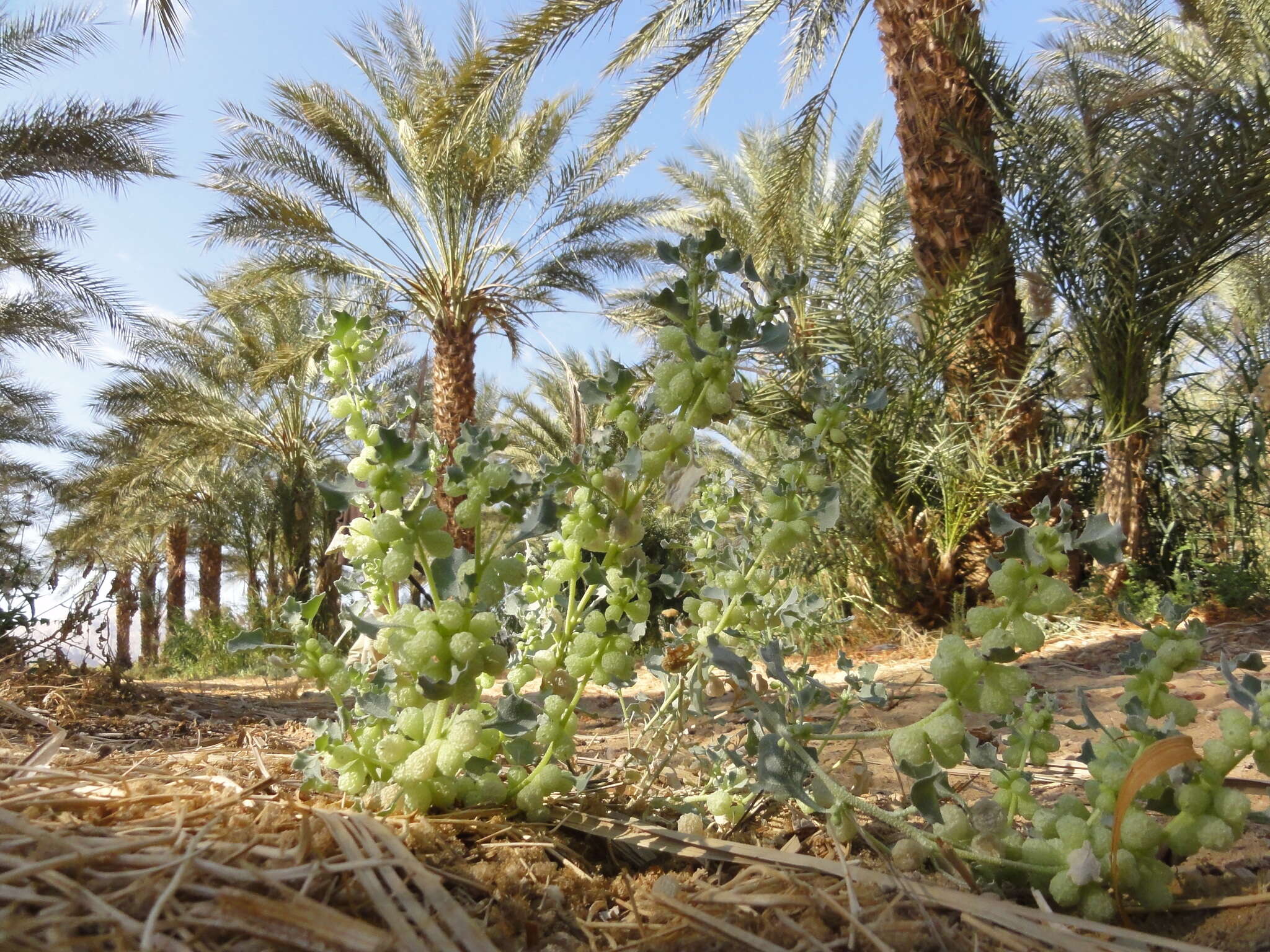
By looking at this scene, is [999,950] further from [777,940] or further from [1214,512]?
[1214,512]

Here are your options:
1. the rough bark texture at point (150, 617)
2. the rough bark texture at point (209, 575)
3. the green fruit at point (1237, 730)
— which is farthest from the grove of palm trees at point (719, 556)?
the rough bark texture at point (209, 575)

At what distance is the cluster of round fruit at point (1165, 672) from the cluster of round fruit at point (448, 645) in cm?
59

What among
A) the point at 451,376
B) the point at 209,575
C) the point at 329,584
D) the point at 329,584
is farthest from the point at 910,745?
the point at 209,575

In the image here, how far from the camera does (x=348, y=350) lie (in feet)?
3.13

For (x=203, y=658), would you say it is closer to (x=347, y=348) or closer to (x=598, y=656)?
(x=347, y=348)

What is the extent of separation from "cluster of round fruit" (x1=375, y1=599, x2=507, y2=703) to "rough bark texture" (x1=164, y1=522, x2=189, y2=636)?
53.9 ft

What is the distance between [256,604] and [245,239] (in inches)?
168

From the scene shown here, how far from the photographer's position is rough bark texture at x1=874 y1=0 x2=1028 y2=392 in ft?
15.8

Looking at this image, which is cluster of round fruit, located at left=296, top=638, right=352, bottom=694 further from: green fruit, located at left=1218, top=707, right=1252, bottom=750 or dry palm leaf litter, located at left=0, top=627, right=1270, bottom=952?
green fruit, located at left=1218, top=707, right=1252, bottom=750

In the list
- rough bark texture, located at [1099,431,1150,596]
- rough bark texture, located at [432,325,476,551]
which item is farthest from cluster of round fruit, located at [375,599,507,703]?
rough bark texture, located at [432,325,476,551]

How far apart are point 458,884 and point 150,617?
507 inches

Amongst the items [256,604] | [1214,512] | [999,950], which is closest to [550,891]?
[999,950]

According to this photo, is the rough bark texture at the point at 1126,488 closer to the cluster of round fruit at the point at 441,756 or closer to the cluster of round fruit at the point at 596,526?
the cluster of round fruit at the point at 596,526

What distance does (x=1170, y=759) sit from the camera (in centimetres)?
70
